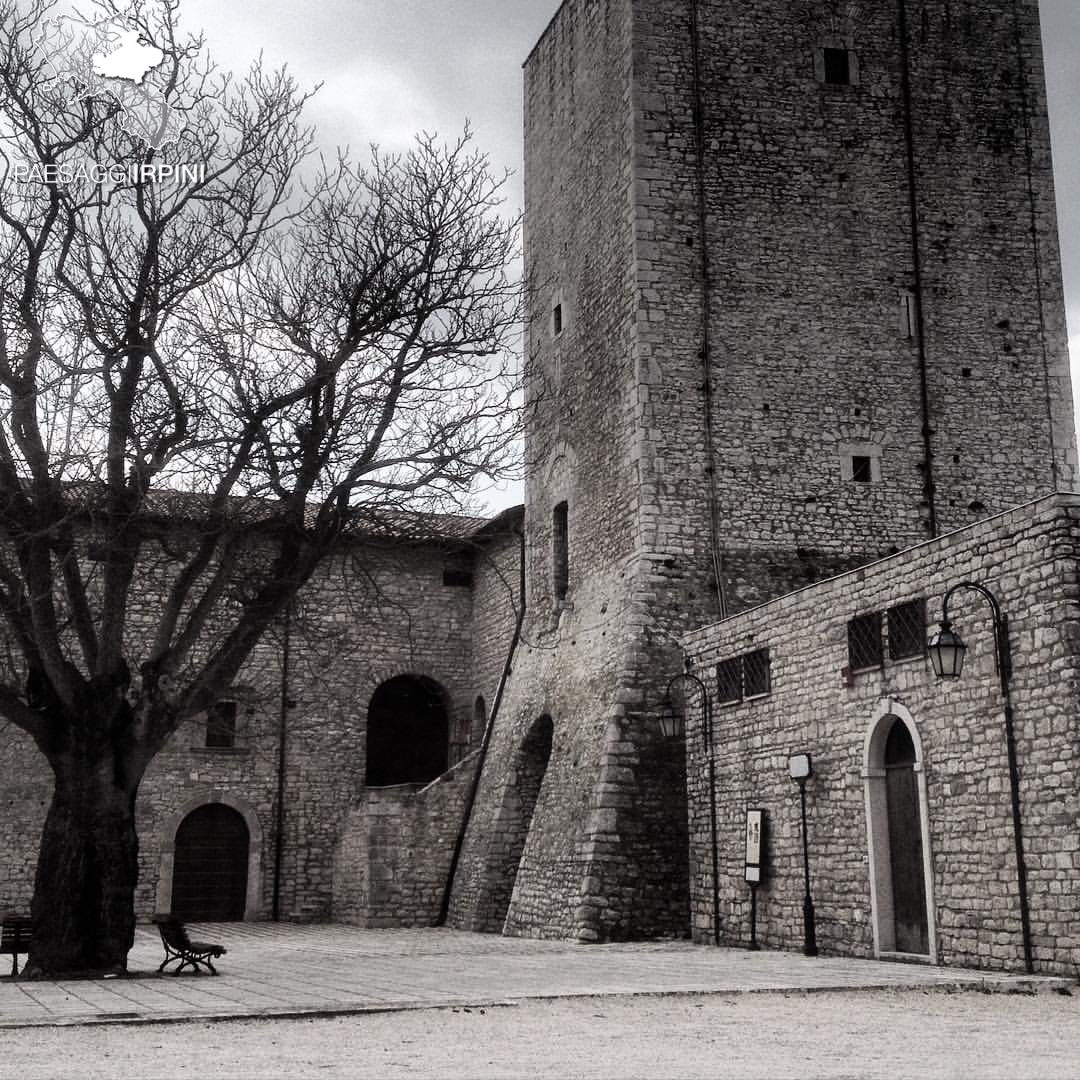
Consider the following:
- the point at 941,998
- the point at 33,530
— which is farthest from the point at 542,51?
the point at 941,998

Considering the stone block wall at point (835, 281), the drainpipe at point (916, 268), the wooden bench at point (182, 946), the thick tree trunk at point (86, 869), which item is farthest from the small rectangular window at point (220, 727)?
the drainpipe at point (916, 268)

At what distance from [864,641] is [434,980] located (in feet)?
17.7

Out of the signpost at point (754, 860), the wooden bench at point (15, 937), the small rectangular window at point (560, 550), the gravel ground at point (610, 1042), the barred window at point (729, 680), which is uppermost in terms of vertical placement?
the small rectangular window at point (560, 550)

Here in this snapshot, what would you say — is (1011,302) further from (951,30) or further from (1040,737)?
(1040,737)

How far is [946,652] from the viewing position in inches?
428

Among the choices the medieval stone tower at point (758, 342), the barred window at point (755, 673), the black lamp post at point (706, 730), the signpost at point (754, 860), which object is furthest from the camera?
the medieval stone tower at point (758, 342)

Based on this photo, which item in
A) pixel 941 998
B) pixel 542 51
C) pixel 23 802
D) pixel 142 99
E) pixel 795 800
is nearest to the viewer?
pixel 941 998

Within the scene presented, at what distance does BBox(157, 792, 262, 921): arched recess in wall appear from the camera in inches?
894

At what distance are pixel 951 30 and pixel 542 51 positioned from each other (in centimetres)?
719

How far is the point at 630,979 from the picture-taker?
10.4 m

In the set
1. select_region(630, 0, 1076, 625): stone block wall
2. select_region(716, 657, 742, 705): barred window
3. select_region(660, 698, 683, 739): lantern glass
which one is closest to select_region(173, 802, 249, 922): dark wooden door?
select_region(660, 698, 683, 739): lantern glass

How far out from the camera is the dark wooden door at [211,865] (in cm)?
2286

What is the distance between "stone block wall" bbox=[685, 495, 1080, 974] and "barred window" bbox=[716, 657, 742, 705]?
107 mm

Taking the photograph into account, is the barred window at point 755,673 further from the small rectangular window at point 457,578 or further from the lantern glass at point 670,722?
the small rectangular window at point 457,578
